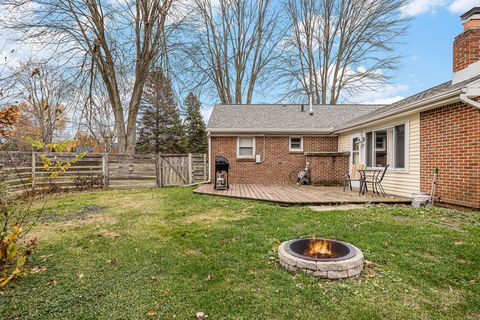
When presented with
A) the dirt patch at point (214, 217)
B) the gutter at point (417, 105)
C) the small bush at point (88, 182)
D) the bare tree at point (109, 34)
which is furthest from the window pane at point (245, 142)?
the bare tree at point (109, 34)

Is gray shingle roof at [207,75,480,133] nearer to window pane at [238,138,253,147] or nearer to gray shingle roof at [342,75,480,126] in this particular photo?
window pane at [238,138,253,147]

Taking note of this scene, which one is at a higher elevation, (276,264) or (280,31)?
(280,31)

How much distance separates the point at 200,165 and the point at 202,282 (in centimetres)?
980

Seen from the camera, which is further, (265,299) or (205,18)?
(205,18)

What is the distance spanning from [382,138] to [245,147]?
208 inches

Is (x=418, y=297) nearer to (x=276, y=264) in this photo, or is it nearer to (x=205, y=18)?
(x=276, y=264)

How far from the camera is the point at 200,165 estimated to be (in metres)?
12.3

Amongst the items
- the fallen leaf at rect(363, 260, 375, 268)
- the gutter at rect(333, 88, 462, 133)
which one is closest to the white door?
the gutter at rect(333, 88, 462, 133)

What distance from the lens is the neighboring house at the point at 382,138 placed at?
17.8ft

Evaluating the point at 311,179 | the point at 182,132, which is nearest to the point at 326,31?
the point at 311,179

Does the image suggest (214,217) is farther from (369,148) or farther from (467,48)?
(467,48)

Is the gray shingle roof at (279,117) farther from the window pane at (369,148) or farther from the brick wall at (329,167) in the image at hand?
the window pane at (369,148)

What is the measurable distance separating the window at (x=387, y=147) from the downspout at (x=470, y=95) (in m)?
2.03

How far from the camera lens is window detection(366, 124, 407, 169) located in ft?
23.9
